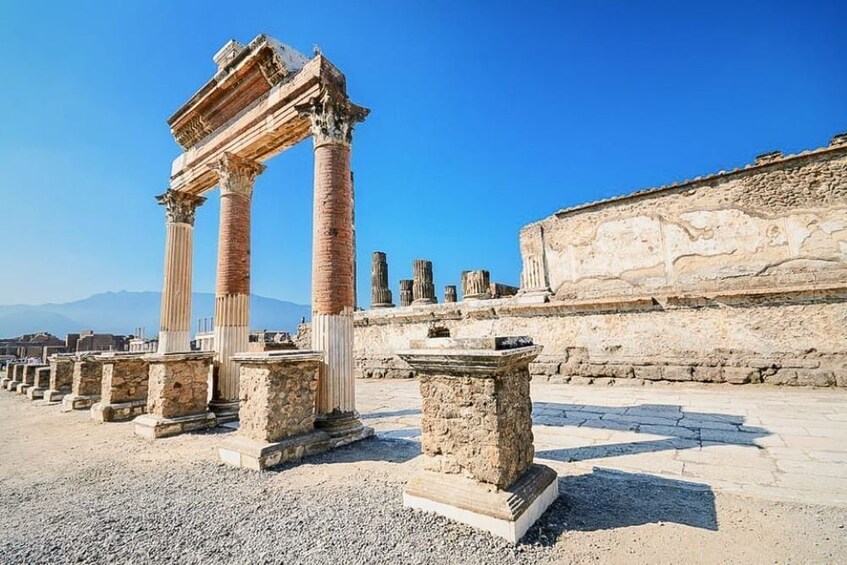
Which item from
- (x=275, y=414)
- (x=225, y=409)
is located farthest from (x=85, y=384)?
(x=275, y=414)

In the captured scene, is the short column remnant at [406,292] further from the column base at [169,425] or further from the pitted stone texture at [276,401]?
the pitted stone texture at [276,401]

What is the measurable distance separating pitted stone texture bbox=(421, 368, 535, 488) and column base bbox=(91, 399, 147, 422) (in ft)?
22.5

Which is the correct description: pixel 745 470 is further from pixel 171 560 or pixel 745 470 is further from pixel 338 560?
pixel 171 560

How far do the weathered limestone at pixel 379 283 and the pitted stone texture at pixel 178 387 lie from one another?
31.6ft

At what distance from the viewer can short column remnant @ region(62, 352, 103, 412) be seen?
835 centimetres

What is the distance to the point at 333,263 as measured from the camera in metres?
5.35

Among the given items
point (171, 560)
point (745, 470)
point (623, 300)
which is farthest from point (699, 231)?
point (171, 560)

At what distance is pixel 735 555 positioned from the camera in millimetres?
2174

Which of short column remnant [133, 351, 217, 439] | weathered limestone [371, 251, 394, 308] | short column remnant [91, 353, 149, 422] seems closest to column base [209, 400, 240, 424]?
short column remnant [133, 351, 217, 439]

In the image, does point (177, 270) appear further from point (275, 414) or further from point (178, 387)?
point (275, 414)

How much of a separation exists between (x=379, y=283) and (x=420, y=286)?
2267mm

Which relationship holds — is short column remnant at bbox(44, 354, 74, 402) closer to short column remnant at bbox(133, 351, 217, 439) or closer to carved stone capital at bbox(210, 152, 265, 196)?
short column remnant at bbox(133, 351, 217, 439)

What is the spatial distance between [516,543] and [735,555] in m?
1.19

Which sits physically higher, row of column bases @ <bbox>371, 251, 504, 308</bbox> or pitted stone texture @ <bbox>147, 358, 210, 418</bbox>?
row of column bases @ <bbox>371, 251, 504, 308</bbox>
